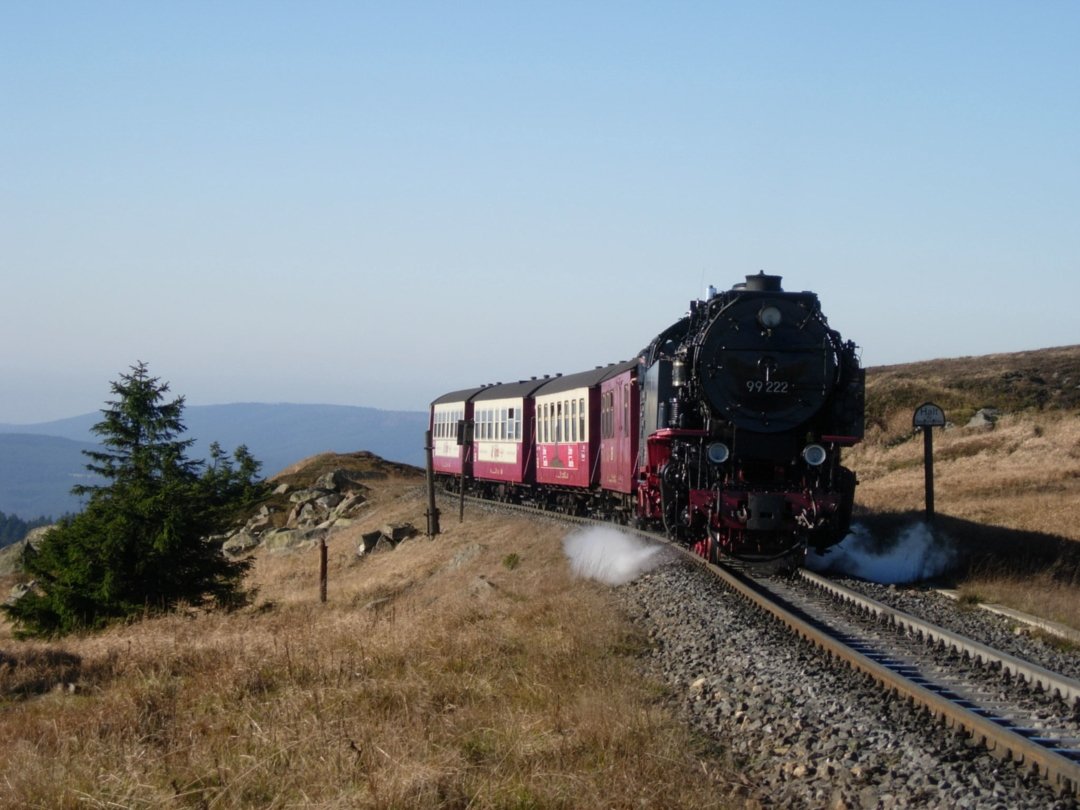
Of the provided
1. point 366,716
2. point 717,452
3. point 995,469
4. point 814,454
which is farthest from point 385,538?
point 366,716

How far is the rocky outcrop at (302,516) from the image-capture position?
4688 cm

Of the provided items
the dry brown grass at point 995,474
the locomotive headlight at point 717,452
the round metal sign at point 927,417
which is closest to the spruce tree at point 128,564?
the locomotive headlight at point 717,452

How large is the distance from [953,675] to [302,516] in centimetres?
4437

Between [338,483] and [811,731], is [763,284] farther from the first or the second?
[338,483]

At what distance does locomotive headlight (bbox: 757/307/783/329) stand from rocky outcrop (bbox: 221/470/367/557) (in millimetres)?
28471

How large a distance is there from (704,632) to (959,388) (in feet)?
171

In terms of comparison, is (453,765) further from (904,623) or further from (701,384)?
(701,384)

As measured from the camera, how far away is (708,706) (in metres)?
9.48

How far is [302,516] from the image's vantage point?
52656 millimetres

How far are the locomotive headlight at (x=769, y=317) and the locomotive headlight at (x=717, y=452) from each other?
1.83m

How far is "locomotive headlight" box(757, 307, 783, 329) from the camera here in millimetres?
17594

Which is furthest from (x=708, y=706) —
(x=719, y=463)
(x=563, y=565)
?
(x=563, y=565)

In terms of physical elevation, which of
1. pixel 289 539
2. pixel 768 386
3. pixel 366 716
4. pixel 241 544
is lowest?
pixel 241 544

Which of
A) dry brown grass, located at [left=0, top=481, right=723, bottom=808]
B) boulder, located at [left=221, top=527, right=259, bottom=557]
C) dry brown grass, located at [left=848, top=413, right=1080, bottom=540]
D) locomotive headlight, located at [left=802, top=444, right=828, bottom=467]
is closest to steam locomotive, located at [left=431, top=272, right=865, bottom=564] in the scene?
locomotive headlight, located at [left=802, top=444, right=828, bottom=467]
